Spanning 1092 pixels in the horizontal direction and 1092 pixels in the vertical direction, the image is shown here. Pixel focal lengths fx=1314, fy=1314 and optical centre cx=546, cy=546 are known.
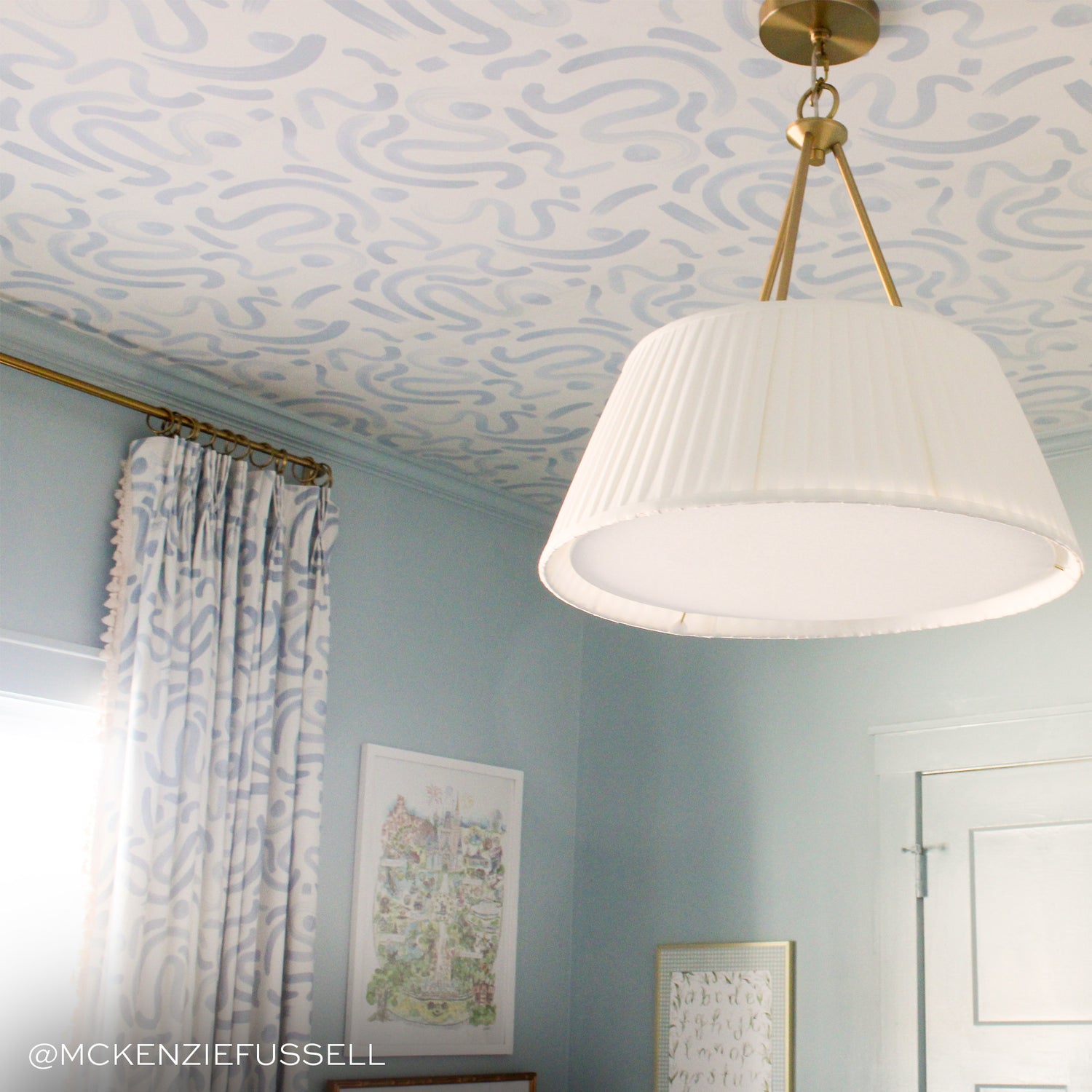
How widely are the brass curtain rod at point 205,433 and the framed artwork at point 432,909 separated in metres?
0.70

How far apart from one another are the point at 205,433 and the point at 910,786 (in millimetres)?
1873

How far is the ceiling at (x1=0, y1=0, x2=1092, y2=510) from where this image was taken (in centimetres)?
186

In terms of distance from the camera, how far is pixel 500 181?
2217mm

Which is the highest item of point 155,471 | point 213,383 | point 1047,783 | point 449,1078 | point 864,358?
point 213,383

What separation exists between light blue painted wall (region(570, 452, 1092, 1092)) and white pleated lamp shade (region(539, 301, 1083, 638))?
1776mm

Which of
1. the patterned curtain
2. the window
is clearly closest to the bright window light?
the window

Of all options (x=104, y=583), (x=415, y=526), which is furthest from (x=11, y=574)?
(x=415, y=526)

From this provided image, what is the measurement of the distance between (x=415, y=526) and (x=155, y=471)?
85cm

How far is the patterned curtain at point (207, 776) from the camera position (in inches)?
104

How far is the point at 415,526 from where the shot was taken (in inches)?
140

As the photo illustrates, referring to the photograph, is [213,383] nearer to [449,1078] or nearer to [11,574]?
[11,574]

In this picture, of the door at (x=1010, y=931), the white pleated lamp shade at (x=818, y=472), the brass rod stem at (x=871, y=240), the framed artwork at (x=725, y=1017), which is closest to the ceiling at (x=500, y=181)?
the brass rod stem at (x=871, y=240)

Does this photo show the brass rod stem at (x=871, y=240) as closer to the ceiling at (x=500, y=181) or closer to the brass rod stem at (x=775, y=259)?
the brass rod stem at (x=775, y=259)

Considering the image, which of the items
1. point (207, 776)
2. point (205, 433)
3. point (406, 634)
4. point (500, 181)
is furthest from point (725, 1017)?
point (500, 181)
